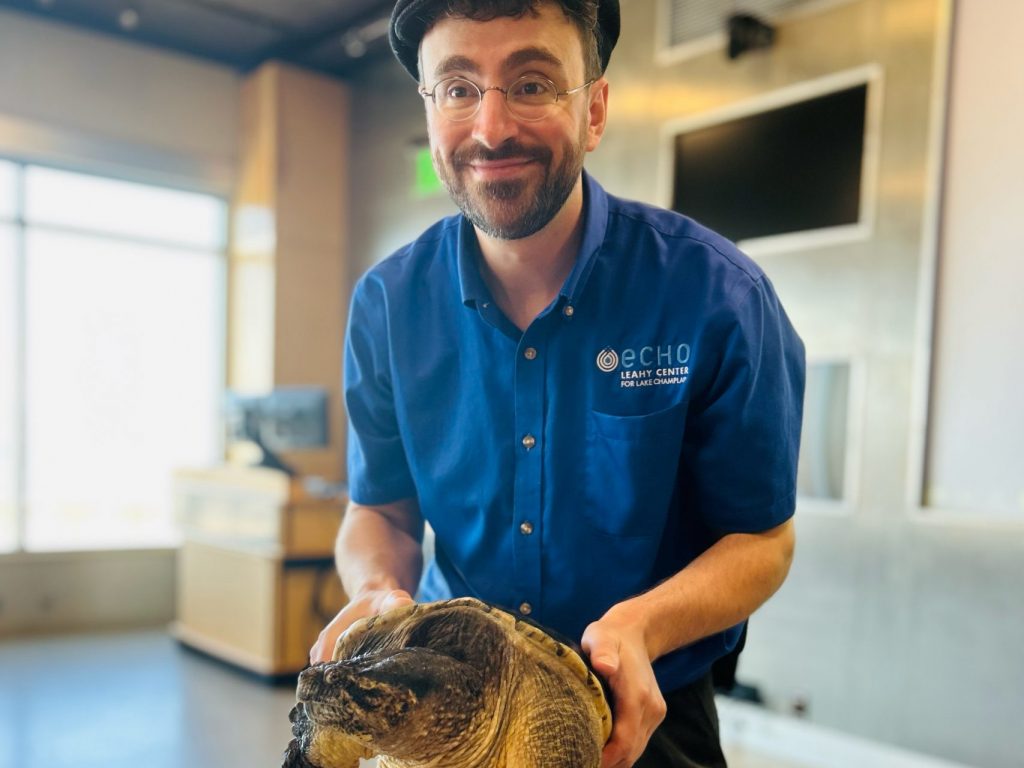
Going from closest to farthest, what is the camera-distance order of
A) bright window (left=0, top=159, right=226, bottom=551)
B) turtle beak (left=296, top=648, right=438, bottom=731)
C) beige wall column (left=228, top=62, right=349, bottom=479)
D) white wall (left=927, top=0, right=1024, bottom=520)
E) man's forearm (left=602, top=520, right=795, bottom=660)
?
turtle beak (left=296, top=648, right=438, bottom=731) < man's forearm (left=602, top=520, right=795, bottom=660) < white wall (left=927, top=0, right=1024, bottom=520) < bright window (left=0, top=159, right=226, bottom=551) < beige wall column (left=228, top=62, right=349, bottom=479)

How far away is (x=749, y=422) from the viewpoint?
94 centimetres

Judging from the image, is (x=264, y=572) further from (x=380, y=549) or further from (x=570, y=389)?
(x=570, y=389)

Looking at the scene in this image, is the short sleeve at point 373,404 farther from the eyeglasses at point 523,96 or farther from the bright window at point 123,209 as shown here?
the bright window at point 123,209

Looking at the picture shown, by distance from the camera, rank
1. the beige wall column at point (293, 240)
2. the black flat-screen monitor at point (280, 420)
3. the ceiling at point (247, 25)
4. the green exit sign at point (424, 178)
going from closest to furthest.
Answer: the black flat-screen monitor at point (280, 420)
the ceiling at point (247, 25)
the green exit sign at point (424, 178)
the beige wall column at point (293, 240)

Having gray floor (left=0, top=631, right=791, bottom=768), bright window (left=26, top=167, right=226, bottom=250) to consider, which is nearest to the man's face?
gray floor (left=0, top=631, right=791, bottom=768)

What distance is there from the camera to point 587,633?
32.4 inches

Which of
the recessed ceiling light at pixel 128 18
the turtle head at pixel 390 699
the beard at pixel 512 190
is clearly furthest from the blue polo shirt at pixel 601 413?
the recessed ceiling light at pixel 128 18

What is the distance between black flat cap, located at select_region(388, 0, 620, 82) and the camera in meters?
0.94

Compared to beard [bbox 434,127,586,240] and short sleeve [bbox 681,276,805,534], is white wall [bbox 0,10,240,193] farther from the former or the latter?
short sleeve [bbox 681,276,805,534]

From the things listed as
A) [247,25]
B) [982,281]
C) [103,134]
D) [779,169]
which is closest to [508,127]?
[982,281]

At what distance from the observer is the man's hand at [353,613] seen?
90 centimetres

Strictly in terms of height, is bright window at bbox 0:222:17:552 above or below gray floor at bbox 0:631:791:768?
above

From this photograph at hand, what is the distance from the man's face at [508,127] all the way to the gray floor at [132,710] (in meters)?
3.00

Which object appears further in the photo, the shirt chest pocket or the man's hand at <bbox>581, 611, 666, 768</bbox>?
the shirt chest pocket
